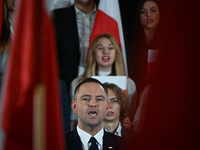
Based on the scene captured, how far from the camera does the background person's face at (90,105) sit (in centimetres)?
182

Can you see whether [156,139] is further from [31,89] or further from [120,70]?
[120,70]

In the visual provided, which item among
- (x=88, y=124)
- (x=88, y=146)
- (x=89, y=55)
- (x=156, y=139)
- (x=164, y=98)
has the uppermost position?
(x=89, y=55)

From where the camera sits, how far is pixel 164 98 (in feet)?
3.42

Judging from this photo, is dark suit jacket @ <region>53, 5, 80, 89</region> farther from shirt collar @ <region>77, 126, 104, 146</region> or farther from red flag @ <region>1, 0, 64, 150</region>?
red flag @ <region>1, 0, 64, 150</region>

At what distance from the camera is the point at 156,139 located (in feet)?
3.34

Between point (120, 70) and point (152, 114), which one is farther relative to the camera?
point (120, 70)

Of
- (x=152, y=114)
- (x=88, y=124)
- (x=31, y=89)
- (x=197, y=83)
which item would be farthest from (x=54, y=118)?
(x=88, y=124)

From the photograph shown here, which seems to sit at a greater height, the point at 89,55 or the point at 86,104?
the point at 89,55

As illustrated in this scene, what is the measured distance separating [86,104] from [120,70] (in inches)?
22.2

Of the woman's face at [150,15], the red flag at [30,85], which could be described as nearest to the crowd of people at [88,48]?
the woman's face at [150,15]

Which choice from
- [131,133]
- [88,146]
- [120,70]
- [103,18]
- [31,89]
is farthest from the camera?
[103,18]

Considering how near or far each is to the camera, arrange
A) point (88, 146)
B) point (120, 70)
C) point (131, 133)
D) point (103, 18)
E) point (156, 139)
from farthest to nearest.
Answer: point (103, 18) < point (120, 70) < point (131, 133) < point (88, 146) < point (156, 139)

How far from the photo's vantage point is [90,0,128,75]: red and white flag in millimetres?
2607

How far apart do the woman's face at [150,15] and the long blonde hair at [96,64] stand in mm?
362
